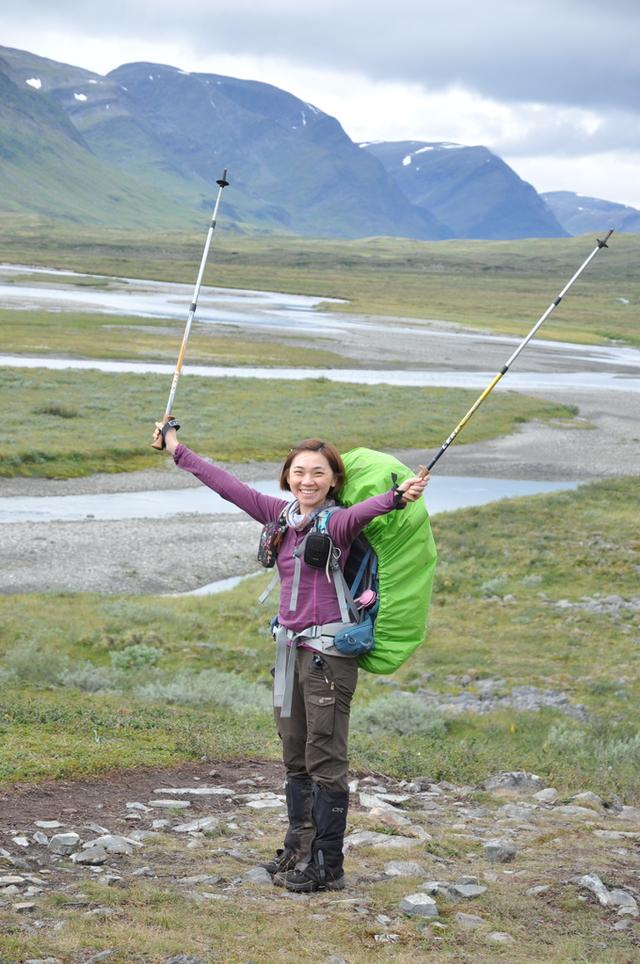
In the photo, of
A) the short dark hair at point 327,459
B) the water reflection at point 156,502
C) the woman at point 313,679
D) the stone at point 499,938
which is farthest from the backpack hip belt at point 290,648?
the water reflection at point 156,502

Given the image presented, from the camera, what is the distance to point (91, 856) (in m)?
8.02

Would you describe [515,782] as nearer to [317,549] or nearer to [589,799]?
[589,799]

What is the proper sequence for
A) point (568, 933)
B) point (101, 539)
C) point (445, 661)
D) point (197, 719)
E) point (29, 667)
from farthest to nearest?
1. point (101, 539)
2. point (445, 661)
3. point (29, 667)
4. point (197, 719)
5. point (568, 933)

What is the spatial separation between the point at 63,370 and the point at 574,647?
42.9 meters

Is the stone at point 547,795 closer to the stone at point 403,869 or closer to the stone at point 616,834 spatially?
the stone at point 616,834

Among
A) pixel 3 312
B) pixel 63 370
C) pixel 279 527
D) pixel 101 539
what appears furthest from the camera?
pixel 3 312

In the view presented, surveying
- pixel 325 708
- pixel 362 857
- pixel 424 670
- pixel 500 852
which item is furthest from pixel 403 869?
pixel 424 670

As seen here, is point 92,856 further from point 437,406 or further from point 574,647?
point 437,406

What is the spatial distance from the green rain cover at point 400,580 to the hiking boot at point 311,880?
1.32 meters

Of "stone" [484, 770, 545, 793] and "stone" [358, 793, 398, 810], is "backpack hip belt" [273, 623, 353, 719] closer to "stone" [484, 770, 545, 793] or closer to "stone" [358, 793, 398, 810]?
"stone" [358, 793, 398, 810]

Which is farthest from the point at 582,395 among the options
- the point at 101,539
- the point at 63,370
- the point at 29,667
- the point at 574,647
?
the point at 29,667

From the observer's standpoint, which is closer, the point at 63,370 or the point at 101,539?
the point at 101,539

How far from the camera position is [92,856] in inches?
316

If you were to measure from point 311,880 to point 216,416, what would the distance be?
4105 centimetres
